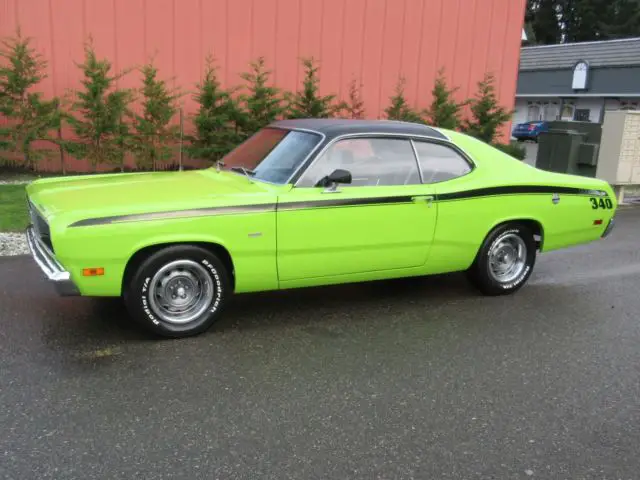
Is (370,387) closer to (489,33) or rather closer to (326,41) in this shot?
(326,41)

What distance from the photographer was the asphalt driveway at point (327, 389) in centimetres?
299

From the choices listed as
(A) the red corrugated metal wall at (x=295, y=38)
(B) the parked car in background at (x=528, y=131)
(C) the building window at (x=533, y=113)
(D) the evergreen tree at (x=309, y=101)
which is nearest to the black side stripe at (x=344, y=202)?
(D) the evergreen tree at (x=309, y=101)

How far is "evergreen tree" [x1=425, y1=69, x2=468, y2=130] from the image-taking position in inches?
518

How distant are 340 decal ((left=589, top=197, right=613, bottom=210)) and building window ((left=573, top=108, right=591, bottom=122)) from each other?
105 feet

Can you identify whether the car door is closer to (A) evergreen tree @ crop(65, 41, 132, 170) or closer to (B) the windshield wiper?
(B) the windshield wiper

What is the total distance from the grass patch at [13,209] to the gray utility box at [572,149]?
32.5ft

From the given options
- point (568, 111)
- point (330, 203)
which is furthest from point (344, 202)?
point (568, 111)

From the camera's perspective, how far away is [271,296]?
18.0 ft

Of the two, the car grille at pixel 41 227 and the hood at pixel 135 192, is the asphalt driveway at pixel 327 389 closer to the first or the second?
the car grille at pixel 41 227

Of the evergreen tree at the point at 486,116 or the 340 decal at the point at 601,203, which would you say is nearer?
the 340 decal at the point at 601,203

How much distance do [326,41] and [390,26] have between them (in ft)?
5.08

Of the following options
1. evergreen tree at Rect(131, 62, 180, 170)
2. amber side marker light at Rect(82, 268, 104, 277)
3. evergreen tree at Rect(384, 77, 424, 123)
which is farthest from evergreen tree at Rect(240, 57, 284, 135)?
amber side marker light at Rect(82, 268, 104, 277)

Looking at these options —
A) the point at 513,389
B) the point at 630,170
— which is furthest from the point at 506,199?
the point at 630,170

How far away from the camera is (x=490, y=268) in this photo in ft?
18.4
